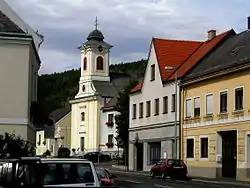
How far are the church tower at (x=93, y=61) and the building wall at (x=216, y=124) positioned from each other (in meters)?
51.7

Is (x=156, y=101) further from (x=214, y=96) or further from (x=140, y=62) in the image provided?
(x=140, y=62)

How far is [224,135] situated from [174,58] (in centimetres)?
1609

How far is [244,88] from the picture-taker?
45031mm

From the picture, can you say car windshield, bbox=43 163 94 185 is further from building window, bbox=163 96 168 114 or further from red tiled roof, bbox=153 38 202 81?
red tiled roof, bbox=153 38 202 81

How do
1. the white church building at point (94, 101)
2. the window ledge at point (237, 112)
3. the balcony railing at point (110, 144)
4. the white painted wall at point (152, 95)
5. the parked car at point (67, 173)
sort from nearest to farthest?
the parked car at point (67, 173) < the window ledge at point (237, 112) < the white painted wall at point (152, 95) < the balcony railing at point (110, 144) < the white church building at point (94, 101)

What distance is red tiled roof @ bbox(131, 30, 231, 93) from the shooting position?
5784 centimetres

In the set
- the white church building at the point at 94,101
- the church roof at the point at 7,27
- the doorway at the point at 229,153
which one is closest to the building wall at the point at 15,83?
the church roof at the point at 7,27

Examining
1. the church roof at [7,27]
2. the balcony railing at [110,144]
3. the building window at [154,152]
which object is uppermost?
the church roof at [7,27]

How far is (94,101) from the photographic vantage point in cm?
10375

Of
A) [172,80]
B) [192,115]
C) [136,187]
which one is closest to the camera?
[136,187]

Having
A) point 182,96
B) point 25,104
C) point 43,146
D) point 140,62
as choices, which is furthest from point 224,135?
point 140,62

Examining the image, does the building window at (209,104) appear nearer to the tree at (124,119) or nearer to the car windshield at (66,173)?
the tree at (124,119)

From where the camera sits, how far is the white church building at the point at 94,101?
334 ft

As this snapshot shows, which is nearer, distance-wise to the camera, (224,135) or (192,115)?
(224,135)
